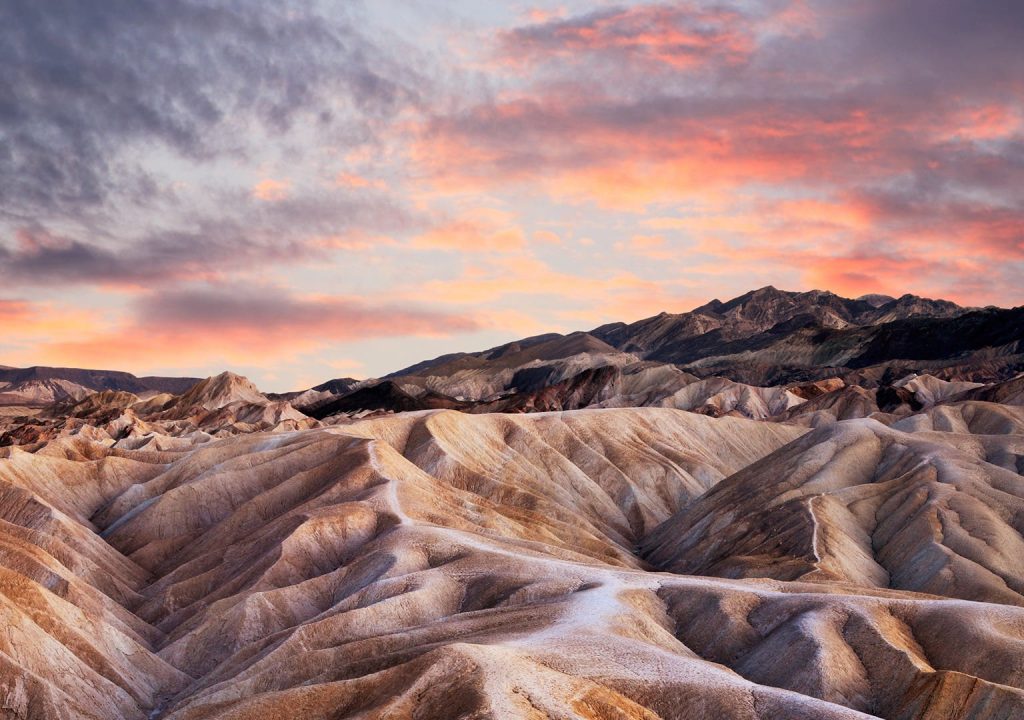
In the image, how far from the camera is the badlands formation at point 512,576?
4709 cm

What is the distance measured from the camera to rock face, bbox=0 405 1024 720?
47.1m

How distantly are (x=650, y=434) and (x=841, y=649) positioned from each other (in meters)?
111

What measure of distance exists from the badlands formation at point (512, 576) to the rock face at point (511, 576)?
25 cm

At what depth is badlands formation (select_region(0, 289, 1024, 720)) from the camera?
155 feet

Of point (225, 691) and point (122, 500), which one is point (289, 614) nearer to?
point (225, 691)

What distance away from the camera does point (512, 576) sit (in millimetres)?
71188

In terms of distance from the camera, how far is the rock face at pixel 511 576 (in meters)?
A: 47.1

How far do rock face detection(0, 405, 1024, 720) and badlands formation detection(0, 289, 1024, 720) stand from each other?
0.25m

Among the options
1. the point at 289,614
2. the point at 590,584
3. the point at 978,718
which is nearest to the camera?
the point at 978,718

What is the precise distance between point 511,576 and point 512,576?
0.31 ft

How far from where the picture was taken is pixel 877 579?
93312 mm

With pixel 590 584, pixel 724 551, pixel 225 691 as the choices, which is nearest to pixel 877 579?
pixel 724 551

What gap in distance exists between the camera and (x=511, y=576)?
71250 mm

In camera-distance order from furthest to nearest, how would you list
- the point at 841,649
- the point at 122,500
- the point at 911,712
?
the point at 122,500 < the point at 841,649 < the point at 911,712
